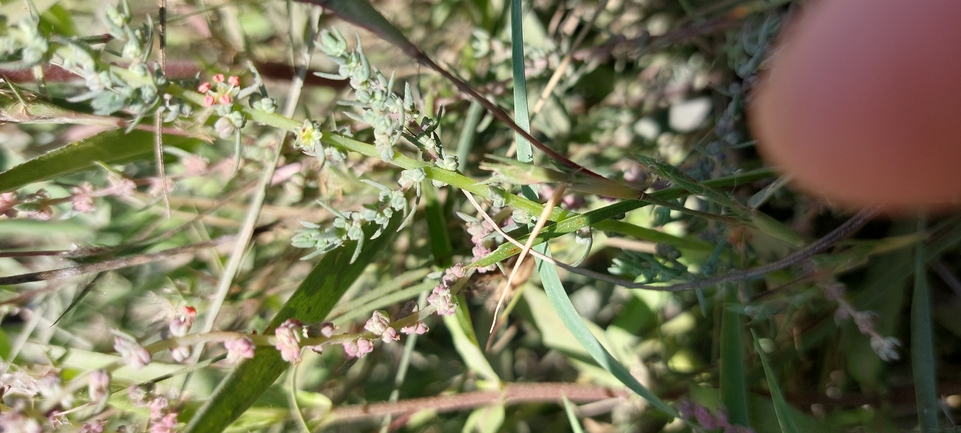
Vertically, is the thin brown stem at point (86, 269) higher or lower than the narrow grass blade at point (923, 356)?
lower

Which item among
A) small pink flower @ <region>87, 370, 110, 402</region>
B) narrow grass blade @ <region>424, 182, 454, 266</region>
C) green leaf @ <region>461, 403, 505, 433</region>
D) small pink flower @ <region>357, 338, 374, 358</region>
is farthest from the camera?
green leaf @ <region>461, 403, 505, 433</region>

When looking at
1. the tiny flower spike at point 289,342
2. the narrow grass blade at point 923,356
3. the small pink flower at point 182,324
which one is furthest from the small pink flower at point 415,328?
the narrow grass blade at point 923,356

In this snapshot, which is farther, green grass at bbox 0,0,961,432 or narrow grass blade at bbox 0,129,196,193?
narrow grass blade at bbox 0,129,196,193

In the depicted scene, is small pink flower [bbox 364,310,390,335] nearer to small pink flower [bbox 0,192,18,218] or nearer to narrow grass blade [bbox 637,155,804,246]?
narrow grass blade [bbox 637,155,804,246]

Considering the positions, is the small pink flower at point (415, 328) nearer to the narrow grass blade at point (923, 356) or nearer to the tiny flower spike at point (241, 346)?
the tiny flower spike at point (241, 346)

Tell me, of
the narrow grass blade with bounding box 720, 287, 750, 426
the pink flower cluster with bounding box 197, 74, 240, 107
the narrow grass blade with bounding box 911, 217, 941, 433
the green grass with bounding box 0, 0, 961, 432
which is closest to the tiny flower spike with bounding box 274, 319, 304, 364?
the green grass with bounding box 0, 0, 961, 432

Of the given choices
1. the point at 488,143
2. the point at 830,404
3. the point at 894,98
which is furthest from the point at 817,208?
the point at 488,143

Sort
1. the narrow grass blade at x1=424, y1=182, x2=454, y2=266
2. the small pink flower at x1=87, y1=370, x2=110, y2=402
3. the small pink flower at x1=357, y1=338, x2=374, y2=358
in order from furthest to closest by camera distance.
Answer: the narrow grass blade at x1=424, y1=182, x2=454, y2=266, the small pink flower at x1=357, y1=338, x2=374, y2=358, the small pink flower at x1=87, y1=370, x2=110, y2=402

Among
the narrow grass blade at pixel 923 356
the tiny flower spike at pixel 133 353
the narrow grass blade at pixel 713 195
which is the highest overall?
the narrow grass blade at pixel 713 195

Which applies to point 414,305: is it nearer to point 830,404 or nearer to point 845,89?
point 845,89
